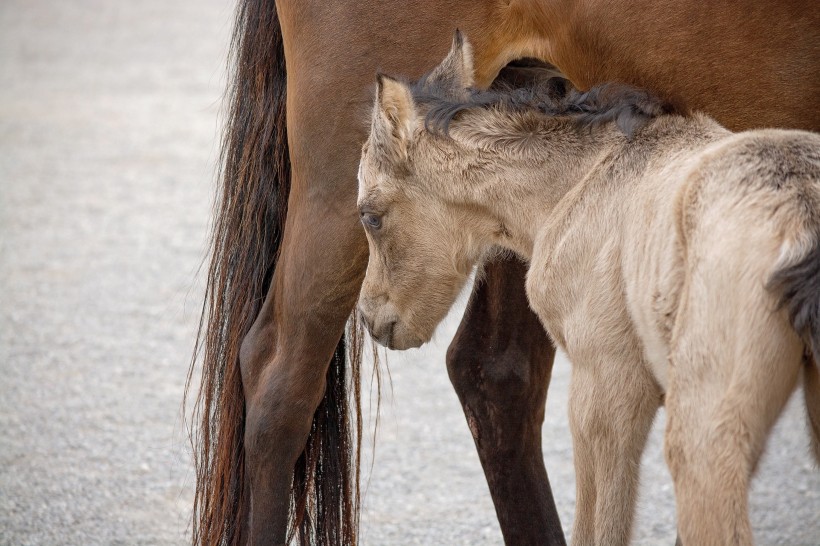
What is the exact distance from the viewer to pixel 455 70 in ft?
8.01

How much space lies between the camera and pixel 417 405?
5.48 meters

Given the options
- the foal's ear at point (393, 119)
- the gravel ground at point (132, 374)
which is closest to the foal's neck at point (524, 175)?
the foal's ear at point (393, 119)

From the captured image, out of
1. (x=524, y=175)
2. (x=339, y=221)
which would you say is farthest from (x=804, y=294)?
(x=339, y=221)

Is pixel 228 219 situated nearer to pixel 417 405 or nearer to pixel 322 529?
pixel 322 529

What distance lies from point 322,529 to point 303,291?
36.0 inches

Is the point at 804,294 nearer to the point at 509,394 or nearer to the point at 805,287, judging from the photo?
the point at 805,287

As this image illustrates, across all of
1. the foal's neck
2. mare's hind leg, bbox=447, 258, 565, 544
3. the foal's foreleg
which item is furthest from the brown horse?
the foal's foreleg

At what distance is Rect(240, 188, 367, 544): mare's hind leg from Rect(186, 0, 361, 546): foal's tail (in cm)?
15

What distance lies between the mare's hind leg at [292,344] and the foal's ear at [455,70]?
411 millimetres

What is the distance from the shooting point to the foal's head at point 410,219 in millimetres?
2406

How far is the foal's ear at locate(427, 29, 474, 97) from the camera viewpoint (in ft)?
7.96

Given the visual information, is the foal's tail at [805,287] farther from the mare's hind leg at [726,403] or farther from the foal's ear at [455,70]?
the foal's ear at [455,70]

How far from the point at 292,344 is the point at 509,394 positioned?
77cm

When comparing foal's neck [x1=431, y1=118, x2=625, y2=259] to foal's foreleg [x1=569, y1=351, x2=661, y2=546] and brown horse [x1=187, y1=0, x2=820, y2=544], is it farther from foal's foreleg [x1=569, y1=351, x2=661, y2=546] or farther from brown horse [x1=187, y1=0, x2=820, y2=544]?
foal's foreleg [x1=569, y1=351, x2=661, y2=546]
